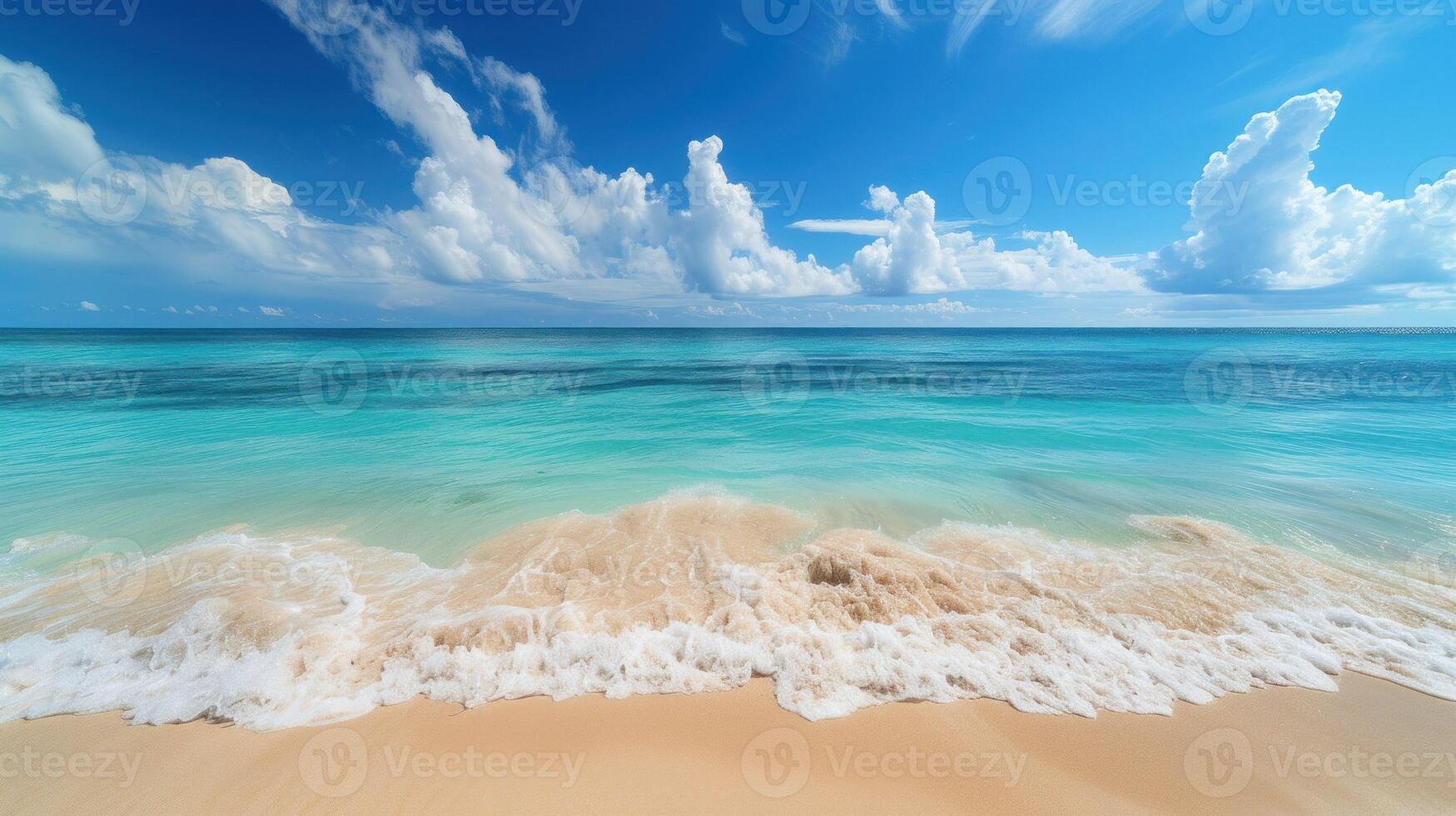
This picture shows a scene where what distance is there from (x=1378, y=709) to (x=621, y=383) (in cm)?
2978

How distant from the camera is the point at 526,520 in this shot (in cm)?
864

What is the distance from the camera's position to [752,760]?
386cm

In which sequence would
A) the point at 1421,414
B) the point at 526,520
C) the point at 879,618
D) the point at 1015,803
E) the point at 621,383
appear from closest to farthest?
1. the point at 1015,803
2. the point at 879,618
3. the point at 526,520
4. the point at 1421,414
5. the point at 621,383

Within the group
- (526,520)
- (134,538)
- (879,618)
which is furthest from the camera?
(526,520)

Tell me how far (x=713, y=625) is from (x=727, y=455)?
26.1 feet

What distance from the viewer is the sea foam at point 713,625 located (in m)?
4.50

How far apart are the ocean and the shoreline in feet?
0.74

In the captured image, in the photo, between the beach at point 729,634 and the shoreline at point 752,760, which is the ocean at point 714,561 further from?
the shoreline at point 752,760

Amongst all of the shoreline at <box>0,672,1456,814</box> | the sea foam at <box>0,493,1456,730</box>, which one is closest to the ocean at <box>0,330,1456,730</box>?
the sea foam at <box>0,493,1456,730</box>

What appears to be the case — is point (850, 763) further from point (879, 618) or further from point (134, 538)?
point (134, 538)

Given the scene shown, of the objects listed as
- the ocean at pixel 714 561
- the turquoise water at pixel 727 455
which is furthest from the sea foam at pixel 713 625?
the turquoise water at pixel 727 455

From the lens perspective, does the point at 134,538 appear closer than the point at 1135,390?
Yes

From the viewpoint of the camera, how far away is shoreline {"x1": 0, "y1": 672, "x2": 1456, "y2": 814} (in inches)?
141

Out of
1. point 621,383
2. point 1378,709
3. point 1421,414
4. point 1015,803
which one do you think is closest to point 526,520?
point 1015,803
